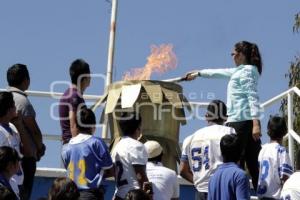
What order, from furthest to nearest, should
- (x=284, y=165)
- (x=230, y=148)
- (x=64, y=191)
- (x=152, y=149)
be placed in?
(x=284, y=165) < (x=152, y=149) < (x=230, y=148) < (x=64, y=191)

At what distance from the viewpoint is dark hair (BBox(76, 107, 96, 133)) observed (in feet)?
29.5

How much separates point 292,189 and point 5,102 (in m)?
2.54

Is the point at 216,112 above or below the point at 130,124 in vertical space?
above

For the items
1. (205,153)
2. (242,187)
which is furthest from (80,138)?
(242,187)

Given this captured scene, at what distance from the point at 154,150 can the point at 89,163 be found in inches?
26.9

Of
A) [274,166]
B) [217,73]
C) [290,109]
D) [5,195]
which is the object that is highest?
[217,73]

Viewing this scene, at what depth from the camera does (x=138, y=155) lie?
29.3 ft

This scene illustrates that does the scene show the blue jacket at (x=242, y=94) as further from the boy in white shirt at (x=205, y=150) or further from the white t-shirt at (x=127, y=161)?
the white t-shirt at (x=127, y=161)

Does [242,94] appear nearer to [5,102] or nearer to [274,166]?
[274,166]

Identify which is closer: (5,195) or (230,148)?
(5,195)

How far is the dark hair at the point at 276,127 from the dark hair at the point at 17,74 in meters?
2.32

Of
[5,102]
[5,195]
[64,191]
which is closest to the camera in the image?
[5,195]

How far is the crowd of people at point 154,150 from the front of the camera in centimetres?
853

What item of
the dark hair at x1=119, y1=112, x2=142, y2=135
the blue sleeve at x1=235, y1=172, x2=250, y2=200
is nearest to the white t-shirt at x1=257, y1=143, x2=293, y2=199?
the blue sleeve at x1=235, y1=172, x2=250, y2=200
